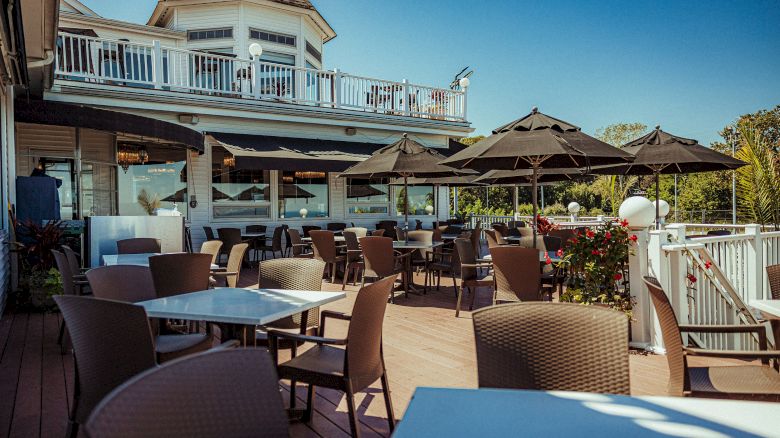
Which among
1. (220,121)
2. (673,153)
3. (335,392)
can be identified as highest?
(220,121)

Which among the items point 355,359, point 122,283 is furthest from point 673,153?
point 122,283

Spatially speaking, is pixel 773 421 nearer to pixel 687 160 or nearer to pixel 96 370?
pixel 96 370

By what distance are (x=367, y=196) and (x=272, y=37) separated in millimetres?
5226

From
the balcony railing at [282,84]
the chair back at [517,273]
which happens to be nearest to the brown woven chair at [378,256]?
the chair back at [517,273]

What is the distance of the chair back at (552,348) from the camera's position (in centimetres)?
190

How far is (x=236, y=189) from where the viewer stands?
1180 centimetres

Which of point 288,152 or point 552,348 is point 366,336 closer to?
point 552,348

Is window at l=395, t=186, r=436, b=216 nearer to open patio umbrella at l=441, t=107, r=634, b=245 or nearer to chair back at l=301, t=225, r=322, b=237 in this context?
chair back at l=301, t=225, r=322, b=237

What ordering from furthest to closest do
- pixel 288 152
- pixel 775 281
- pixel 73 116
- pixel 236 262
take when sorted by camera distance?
pixel 288 152, pixel 73 116, pixel 236 262, pixel 775 281

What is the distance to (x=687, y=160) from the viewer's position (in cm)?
714

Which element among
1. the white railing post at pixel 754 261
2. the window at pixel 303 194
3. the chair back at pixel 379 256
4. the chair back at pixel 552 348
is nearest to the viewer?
the chair back at pixel 552 348

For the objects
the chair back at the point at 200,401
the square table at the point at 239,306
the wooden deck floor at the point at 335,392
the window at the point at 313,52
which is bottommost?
the wooden deck floor at the point at 335,392

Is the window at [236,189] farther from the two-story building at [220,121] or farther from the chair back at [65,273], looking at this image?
the chair back at [65,273]

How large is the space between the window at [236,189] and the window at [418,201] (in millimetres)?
3706
